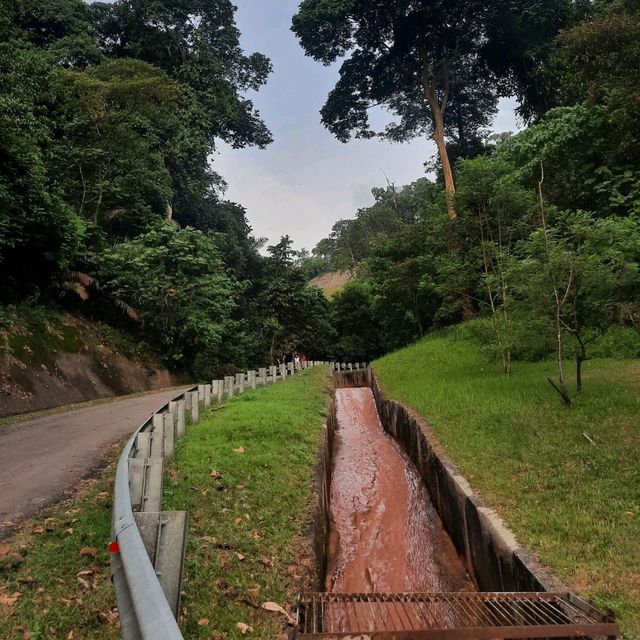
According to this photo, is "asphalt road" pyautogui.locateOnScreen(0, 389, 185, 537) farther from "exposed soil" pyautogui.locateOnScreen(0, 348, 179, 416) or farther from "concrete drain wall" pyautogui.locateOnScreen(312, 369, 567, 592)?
"concrete drain wall" pyautogui.locateOnScreen(312, 369, 567, 592)

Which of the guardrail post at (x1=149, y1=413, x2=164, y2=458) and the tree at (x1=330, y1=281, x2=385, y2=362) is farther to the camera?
the tree at (x1=330, y1=281, x2=385, y2=362)

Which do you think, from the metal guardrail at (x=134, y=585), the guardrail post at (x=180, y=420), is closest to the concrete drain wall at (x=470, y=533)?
the guardrail post at (x=180, y=420)

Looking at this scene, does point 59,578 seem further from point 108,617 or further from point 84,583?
point 108,617

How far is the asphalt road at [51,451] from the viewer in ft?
18.6

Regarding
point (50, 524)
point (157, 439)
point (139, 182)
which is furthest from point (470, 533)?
point (139, 182)

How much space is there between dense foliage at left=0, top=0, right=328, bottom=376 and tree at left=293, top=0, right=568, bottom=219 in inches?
395

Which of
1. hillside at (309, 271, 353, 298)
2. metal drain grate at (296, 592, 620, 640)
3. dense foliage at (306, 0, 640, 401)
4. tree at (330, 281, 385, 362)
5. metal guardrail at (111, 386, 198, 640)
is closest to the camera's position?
metal guardrail at (111, 386, 198, 640)

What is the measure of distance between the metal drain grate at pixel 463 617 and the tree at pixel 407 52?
24070mm

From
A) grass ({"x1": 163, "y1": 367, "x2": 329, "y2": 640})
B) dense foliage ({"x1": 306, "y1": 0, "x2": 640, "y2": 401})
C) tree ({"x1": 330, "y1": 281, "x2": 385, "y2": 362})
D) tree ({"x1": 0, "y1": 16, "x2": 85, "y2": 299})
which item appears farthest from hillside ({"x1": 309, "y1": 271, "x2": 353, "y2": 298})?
grass ({"x1": 163, "y1": 367, "x2": 329, "y2": 640})

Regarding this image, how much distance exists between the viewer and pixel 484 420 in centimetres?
933

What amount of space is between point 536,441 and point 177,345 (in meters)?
18.9

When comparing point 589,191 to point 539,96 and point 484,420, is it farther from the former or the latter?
point 539,96

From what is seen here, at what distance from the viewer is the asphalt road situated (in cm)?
567

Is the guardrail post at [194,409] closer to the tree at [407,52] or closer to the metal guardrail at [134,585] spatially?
the metal guardrail at [134,585]
